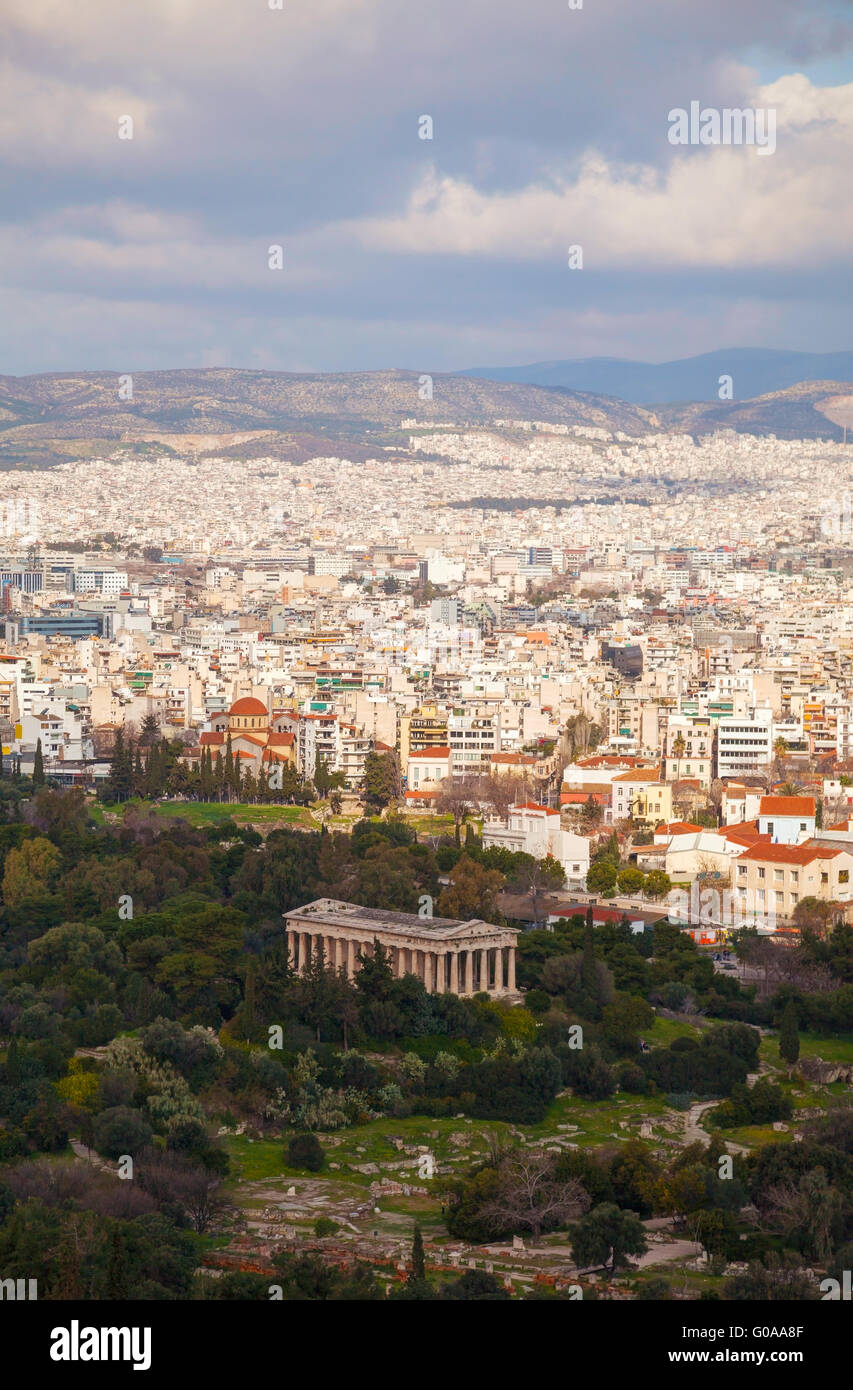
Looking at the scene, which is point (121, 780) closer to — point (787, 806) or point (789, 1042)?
point (787, 806)

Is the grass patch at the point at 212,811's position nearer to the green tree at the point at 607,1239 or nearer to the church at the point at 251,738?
the church at the point at 251,738

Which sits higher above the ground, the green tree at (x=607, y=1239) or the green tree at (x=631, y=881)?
the green tree at (x=631, y=881)

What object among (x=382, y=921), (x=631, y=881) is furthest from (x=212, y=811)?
(x=382, y=921)

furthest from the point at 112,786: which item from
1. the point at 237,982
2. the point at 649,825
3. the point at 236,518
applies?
the point at 236,518

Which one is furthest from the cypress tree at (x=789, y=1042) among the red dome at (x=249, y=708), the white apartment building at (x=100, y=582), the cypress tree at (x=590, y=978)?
the white apartment building at (x=100, y=582)

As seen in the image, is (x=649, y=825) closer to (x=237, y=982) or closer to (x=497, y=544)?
(x=237, y=982)

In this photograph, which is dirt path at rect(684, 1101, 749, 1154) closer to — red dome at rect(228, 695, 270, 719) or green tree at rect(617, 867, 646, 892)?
green tree at rect(617, 867, 646, 892)

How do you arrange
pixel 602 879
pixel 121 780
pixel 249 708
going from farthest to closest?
pixel 249 708 → pixel 121 780 → pixel 602 879

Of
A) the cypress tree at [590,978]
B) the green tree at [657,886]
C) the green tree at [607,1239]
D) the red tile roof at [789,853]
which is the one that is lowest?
the green tree at [607,1239]

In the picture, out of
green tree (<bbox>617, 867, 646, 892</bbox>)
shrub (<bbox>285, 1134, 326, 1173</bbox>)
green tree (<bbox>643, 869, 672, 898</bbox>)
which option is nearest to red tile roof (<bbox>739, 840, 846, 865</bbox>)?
green tree (<bbox>643, 869, 672, 898</bbox>)

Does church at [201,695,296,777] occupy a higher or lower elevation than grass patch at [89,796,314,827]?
higher
